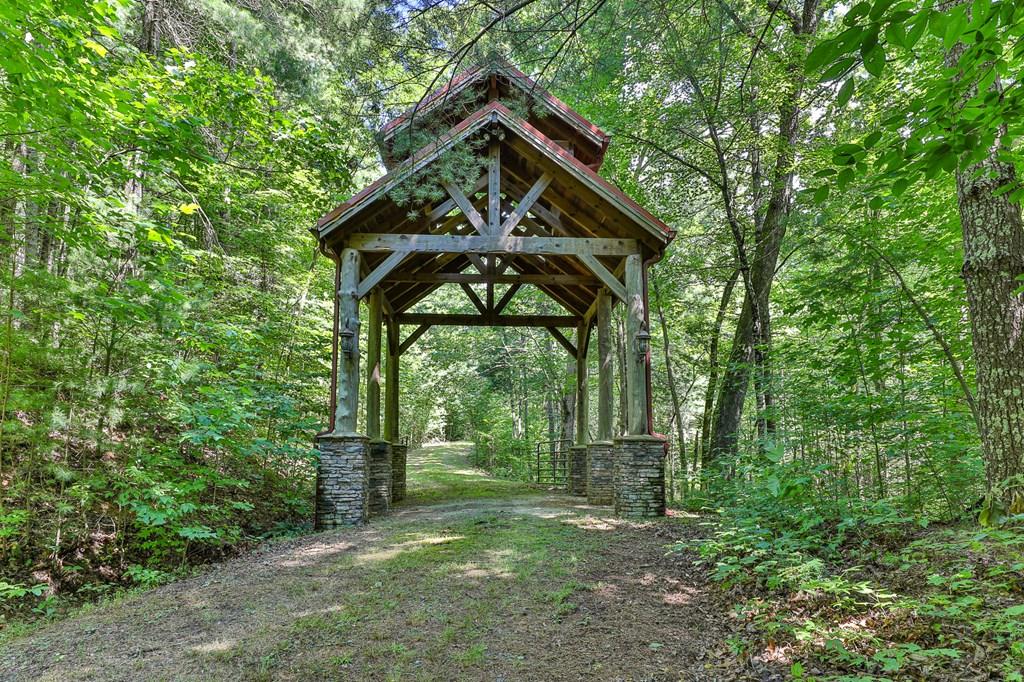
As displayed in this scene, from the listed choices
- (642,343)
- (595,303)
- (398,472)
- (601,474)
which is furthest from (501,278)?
(398,472)

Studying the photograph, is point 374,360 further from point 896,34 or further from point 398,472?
point 896,34

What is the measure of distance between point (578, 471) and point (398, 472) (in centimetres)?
382

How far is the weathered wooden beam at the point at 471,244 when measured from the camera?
782 cm

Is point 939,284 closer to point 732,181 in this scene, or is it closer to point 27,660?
point 732,181

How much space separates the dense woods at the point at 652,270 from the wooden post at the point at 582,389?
2.56 metres

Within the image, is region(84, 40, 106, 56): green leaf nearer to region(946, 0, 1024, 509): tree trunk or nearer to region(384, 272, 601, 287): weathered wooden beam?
region(384, 272, 601, 287): weathered wooden beam

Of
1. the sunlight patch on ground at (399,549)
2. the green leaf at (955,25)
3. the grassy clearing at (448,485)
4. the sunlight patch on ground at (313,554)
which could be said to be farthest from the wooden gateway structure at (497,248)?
the green leaf at (955,25)

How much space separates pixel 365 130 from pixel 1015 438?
523 centimetres

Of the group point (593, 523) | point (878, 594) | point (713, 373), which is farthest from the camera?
point (713, 373)

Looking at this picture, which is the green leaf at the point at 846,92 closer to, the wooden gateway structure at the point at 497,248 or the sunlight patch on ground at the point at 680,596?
the sunlight patch on ground at the point at 680,596

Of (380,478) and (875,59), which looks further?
(380,478)

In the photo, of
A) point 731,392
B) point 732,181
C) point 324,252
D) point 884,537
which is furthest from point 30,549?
point 732,181

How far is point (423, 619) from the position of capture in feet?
13.6

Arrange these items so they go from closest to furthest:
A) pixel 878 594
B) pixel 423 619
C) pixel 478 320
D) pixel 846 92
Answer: pixel 846 92 → pixel 878 594 → pixel 423 619 → pixel 478 320
